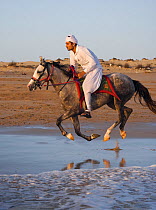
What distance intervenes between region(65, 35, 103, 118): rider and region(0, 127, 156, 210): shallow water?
4.14 ft

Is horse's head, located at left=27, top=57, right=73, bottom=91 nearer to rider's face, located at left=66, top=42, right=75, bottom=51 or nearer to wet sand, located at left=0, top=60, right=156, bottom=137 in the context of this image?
rider's face, located at left=66, top=42, right=75, bottom=51

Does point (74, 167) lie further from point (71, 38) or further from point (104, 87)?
point (71, 38)

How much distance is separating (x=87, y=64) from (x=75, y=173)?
3.12 meters

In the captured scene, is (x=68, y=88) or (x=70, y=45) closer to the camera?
(x=70, y=45)

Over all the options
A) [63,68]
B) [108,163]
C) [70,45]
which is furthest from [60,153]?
[70,45]

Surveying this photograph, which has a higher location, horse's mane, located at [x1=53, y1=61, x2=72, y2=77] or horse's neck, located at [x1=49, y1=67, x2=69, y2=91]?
horse's mane, located at [x1=53, y1=61, x2=72, y2=77]

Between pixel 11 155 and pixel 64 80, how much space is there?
2048mm

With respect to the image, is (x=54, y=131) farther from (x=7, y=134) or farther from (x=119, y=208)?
(x=119, y=208)

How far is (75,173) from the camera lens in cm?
876

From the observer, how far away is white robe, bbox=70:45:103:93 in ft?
35.7

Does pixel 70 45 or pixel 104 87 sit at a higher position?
pixel 70 45

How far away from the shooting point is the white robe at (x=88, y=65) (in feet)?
35.7

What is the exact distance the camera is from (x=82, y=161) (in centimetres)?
977

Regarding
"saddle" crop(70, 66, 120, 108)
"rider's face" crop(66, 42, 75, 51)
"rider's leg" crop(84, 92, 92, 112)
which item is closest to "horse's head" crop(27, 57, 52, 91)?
"rider's face" crop(66, 42, 75, 51)
